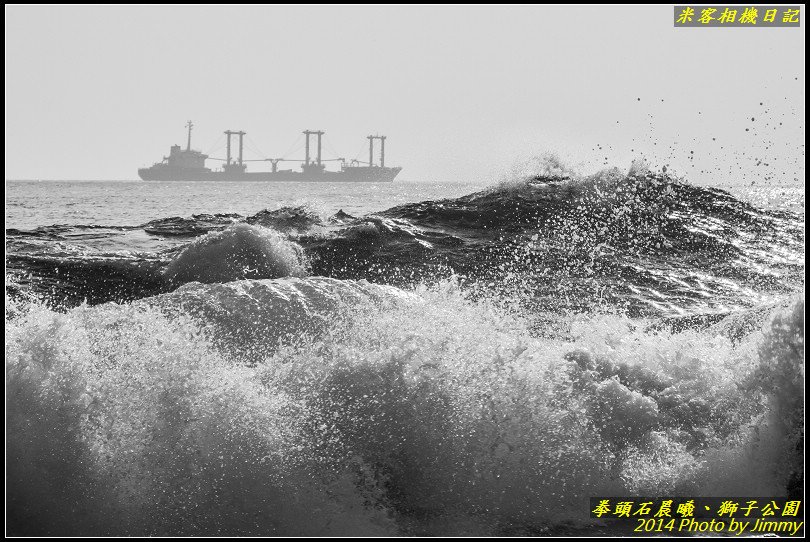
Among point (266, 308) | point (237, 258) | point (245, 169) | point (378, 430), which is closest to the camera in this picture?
point (378, 430)

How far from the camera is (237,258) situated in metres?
9.63

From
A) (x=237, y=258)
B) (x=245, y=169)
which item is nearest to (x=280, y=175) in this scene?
(x=245, y=169)

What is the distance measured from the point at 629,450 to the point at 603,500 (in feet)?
1.21

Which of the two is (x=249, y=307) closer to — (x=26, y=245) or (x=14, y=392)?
(x=14, y=392)

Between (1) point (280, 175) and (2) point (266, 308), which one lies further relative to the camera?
(1) point (280, 175)

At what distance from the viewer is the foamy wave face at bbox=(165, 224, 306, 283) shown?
9.26 metres

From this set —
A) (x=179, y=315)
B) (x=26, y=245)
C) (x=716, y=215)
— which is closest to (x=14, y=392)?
(x=179, y=315)

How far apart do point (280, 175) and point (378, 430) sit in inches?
5300

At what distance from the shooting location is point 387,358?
177 inches

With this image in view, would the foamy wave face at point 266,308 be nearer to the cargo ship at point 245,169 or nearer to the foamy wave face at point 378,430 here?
the foamy wave face at point 378,430

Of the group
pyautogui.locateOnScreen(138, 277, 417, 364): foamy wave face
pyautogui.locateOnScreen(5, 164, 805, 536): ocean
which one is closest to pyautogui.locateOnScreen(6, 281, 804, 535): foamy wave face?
pyautogui.locateOnScreen(5, 164, 805, 536): ocean

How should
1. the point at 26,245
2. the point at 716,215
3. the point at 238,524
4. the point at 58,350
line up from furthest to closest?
the point at 716,215
the point at 26,245
the point at 58,350
the point at 238,524

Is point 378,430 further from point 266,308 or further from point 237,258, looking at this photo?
point 237,258

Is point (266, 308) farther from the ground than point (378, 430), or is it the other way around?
point (266, 308)
